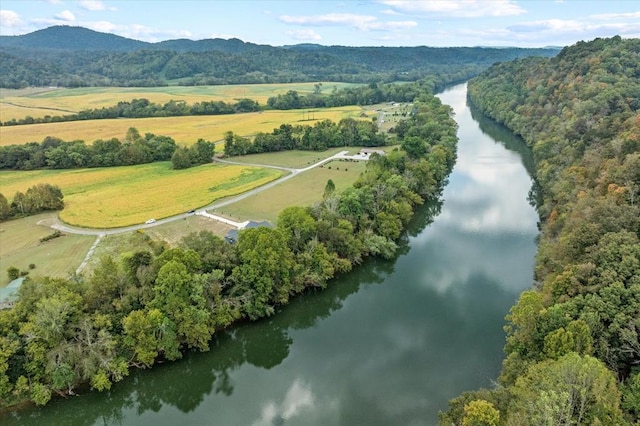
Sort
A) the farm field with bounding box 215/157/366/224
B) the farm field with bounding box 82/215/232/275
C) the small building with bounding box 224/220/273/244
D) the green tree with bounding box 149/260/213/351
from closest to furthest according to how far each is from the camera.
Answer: the green tree with bounding box 149/260/213/351 < the farm field with bounding box 82/215/232/275 < the small building with bounding box 224/220/273/244 < the farm field with bounding box 215/157/366/224

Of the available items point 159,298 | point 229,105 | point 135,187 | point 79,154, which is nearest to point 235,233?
point 159,298

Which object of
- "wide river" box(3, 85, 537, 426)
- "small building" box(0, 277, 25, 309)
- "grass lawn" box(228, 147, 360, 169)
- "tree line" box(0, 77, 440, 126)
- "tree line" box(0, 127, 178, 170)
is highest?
"tree line" box(0, 77, 440, 126)

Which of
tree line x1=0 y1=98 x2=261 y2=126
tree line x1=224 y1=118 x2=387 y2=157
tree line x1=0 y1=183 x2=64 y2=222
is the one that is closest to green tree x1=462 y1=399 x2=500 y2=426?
tree line x1=0 y1=183 x2=64 y2=222

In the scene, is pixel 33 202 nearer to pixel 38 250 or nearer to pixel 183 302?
pixel 38 250

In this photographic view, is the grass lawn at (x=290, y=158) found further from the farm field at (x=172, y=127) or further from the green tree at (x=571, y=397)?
the green tree at (x=571, y=397)

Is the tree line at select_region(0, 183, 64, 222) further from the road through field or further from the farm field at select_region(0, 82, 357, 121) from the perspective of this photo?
the farm field at select_region(0, 82, 357, 121)

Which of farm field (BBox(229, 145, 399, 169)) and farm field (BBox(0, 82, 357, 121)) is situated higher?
farm field (BBox(0, 82, 357, 121))

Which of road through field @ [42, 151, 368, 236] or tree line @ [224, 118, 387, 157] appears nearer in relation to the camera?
road through field @ [42, 151, 368, 236]

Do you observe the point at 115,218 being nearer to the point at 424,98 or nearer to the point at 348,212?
the point at 348,212
